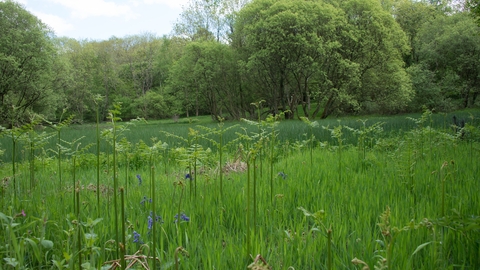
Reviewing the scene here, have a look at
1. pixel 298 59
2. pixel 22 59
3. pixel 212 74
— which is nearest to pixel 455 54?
pixel 298 59

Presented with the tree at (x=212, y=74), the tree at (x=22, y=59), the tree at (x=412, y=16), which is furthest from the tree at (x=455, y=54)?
the tree at (x=22, y=59)

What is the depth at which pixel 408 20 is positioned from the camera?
39.8 meters

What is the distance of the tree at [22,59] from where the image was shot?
25391 mm

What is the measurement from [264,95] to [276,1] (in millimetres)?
9927

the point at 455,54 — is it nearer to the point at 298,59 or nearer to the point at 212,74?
the point at 298,59

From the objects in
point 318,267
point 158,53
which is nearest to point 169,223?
point 318,267

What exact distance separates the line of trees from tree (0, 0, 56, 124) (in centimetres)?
9

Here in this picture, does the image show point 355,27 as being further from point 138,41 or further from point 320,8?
point 138,41

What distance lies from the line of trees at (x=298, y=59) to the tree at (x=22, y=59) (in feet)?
0.28

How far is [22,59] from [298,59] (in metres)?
24.0

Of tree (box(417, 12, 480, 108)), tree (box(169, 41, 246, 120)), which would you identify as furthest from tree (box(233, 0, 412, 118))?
tree (box(417, 12, 480, 108))

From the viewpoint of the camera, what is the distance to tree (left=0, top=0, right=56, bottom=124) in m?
25.4

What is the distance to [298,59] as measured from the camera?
91.0 feet

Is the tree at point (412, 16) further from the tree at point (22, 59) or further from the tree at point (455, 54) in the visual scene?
the tree at point (22, 59)
